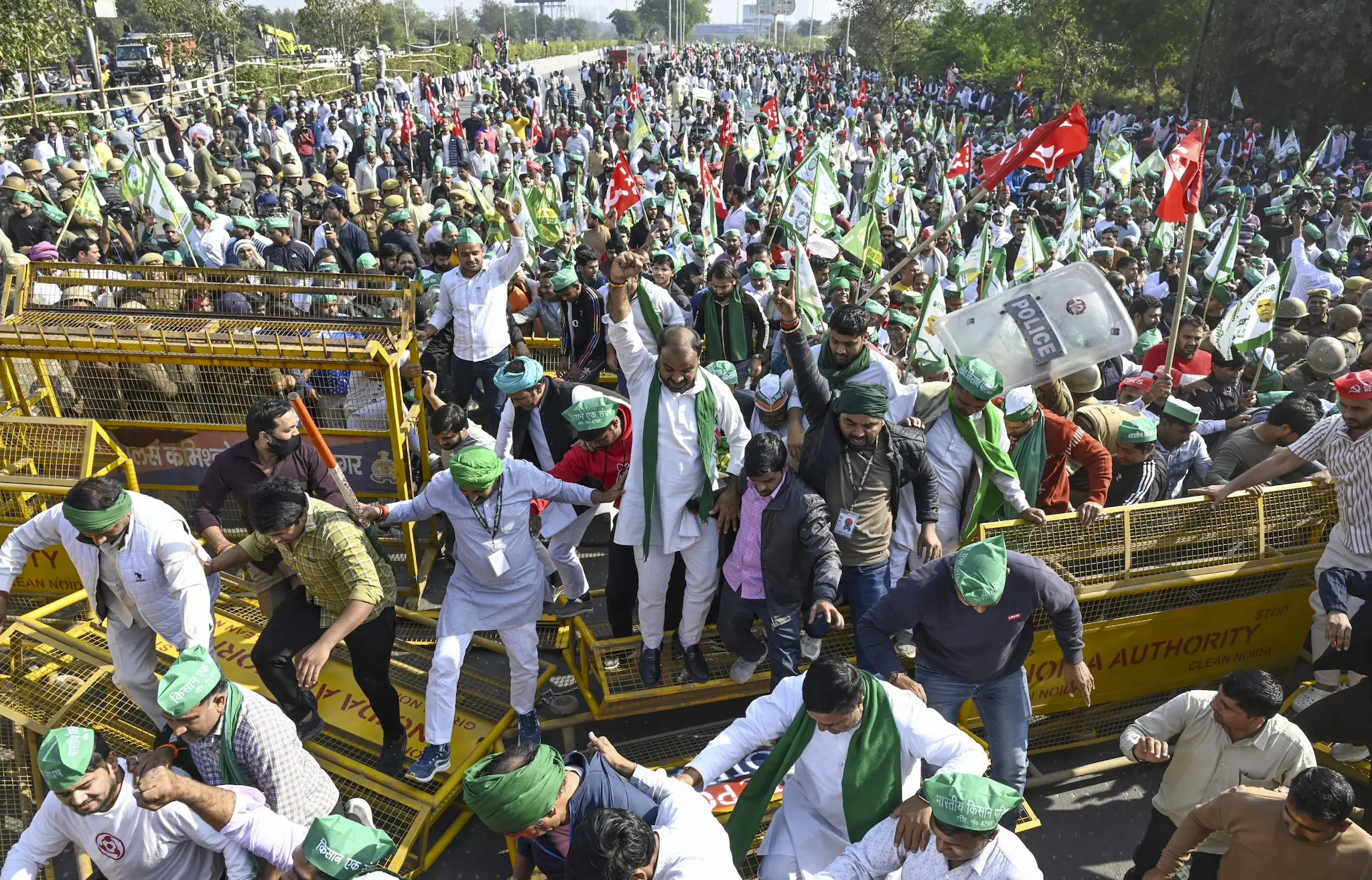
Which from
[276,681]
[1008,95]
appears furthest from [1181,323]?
[1008,95]

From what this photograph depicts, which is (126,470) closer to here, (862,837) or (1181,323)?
(862,837)

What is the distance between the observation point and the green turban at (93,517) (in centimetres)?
405

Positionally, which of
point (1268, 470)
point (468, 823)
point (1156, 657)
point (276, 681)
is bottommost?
point (468, 823)

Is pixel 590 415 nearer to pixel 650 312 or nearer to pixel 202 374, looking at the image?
pixel 650 312

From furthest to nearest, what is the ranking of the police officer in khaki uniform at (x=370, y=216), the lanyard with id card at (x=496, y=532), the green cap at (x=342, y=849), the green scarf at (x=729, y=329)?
the police officer in khaki uniform at (x=370, y=216) < the green scarf at (x=729, y=329) < the lanyard with id card at (x=496, y=532) < the green cap at (x=342, y=849)

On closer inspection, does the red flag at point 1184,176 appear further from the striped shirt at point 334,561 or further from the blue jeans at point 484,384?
the striped shirt at point 334,561

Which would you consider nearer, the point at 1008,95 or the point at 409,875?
the point at 409,875

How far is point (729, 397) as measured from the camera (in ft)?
16.3

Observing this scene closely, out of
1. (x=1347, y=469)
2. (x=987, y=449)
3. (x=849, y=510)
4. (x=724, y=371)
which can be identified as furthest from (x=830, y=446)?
(x=1347, y=469)

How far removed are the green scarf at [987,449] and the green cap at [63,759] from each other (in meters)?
4.06

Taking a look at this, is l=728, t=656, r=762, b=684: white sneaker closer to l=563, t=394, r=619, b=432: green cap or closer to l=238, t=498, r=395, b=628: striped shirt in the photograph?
l=563, t=394, r=619, b=432: green cap

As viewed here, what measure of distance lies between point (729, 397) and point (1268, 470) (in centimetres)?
292

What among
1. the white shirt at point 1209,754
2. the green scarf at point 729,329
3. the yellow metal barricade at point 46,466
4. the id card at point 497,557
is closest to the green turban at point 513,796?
the id card at point 497,557

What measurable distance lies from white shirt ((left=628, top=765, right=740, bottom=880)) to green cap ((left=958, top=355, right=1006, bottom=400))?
98.4 inches
